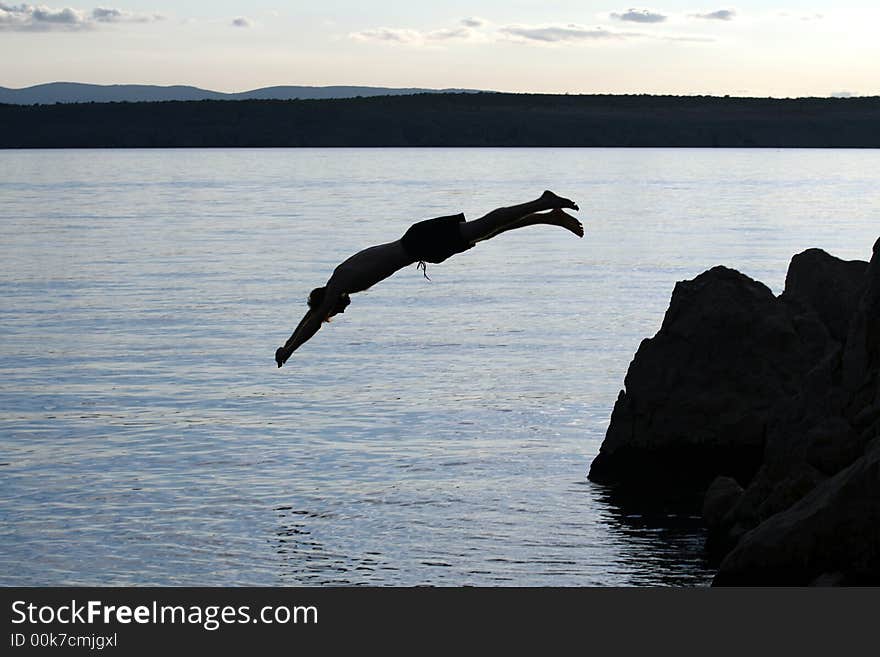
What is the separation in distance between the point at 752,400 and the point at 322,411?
966cm

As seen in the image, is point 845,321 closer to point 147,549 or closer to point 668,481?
point 668,481

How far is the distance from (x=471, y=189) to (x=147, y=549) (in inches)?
4312

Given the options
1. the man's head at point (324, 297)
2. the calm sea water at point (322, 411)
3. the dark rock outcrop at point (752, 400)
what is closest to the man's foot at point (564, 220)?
the man's head at point (324, 297)

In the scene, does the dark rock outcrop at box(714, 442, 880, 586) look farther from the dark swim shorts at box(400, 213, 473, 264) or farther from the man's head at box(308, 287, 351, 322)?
the man's head at box(308, 287, 351, 322)

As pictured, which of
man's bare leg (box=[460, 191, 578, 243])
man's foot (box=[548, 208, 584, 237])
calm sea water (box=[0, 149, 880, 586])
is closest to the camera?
man's bare leg (box=[460, 191, 578, 243])

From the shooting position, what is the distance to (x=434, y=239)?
16438mm

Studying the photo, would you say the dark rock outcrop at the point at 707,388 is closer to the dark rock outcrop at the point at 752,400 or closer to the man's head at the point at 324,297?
the dark rock outcrop at the point at 752,400

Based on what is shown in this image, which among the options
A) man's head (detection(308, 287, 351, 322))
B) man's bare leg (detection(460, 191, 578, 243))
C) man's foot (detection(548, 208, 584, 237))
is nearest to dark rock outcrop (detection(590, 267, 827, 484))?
man's foot (detection(548, 208, 584, 237))

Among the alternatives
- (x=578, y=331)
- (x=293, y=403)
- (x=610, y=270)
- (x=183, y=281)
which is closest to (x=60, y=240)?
(x=183, y=281)

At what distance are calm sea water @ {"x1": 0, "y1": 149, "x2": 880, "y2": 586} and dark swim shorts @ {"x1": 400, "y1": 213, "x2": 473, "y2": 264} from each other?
14.0 feet

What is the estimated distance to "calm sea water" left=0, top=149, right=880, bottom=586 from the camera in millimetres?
19469

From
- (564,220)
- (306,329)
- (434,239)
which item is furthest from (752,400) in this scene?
(306,329)

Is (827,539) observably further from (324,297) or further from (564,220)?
(324,297)

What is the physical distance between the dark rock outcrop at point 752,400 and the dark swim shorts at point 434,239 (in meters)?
4.56
